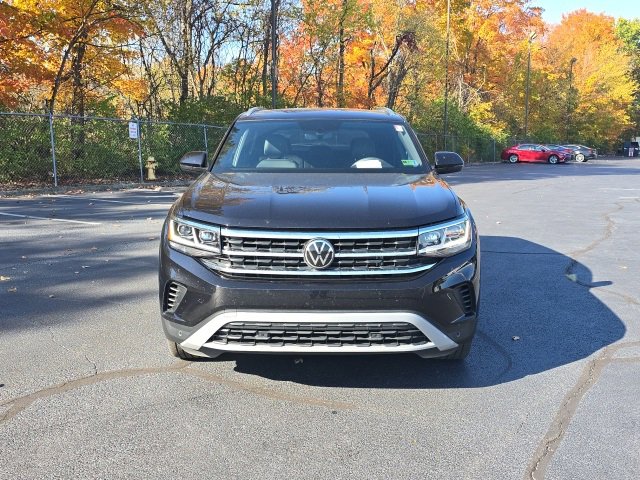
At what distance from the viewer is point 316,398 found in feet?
11.0

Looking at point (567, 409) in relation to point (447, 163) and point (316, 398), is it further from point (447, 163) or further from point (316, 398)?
point (447, 163)

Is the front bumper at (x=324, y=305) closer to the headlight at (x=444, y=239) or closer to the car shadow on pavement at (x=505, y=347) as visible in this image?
the headlight at (x=444, y=239)

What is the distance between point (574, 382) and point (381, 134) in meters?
2.49

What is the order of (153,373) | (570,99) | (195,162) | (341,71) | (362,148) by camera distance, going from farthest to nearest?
(570,99), (341,71), (195,162), (362,148), (153,373)

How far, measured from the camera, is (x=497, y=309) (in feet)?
16.8

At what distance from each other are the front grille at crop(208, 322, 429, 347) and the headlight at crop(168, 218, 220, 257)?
0.45m

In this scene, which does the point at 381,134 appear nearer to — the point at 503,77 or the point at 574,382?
the point at 574,382

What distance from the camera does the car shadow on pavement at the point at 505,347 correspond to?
3639 mm

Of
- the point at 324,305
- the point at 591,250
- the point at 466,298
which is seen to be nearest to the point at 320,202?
the point at 324,305

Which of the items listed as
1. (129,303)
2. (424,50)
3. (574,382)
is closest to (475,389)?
(574,382)

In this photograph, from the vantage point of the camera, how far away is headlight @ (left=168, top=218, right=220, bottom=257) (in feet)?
10.5

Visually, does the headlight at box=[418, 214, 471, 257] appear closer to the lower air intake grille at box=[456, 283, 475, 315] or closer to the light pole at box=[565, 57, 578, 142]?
the lower air intake grille at box=[456, 283, 475, 315]

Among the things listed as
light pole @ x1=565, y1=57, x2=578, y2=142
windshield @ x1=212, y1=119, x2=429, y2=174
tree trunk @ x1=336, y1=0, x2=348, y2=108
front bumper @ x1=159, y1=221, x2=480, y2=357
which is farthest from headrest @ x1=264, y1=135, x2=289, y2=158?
light pole @ x1=565, y1=57, x2=578, y2=142

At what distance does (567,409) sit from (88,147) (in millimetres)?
17480
